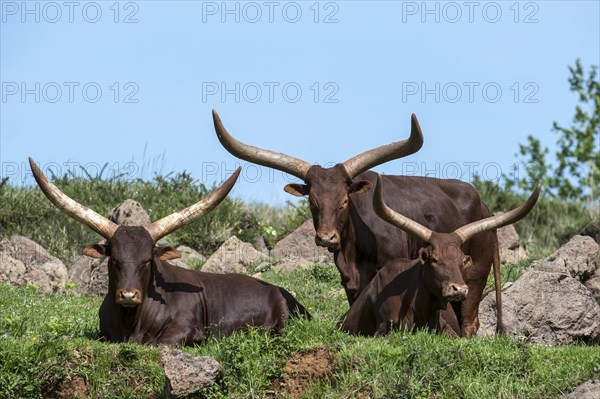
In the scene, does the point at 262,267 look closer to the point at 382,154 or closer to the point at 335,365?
the point at 382,154

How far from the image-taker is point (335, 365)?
1207 cm

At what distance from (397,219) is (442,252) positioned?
85 cm

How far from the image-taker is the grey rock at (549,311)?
1499cm

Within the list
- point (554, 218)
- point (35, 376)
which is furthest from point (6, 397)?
point (554, 218)

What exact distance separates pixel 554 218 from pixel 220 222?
7689mm

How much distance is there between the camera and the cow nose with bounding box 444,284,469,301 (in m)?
12.9

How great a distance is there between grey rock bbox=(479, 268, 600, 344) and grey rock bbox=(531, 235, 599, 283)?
1695mm

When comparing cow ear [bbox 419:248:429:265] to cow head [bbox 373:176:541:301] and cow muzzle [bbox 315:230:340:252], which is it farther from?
cow muzzle [bbox 315:230:340:252]

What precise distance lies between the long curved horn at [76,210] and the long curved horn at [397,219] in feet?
9.16

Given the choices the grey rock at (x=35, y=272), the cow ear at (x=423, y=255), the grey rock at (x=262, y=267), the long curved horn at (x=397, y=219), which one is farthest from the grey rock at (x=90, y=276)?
the cow ear at (x=423, y=255)

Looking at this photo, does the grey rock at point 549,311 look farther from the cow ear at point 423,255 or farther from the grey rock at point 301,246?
the grey rock at point 301,246

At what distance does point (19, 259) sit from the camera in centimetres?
1909

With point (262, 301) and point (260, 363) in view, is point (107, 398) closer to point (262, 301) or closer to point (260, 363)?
point (260, 363)

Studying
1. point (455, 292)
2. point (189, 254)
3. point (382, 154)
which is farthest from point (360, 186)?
point (189, 254)
